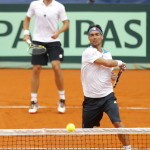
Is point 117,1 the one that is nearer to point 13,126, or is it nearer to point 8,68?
point 8,68

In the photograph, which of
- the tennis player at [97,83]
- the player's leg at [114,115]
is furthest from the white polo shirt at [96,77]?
the player's leg at [114,115]

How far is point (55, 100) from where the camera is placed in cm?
1014

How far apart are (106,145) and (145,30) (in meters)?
7.20

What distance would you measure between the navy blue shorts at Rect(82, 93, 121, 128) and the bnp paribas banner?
23.9ft

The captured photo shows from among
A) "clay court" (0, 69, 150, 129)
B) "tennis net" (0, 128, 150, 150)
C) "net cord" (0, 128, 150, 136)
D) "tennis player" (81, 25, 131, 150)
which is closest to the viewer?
"net cord" (0, 128, 150, 136)

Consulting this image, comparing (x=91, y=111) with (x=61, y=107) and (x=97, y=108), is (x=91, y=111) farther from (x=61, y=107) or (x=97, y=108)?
(x=61, y=107)

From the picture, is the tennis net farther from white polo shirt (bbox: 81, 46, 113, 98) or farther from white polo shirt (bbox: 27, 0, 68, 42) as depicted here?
white polo shirt (bbox: 27, 0, 68, 42)

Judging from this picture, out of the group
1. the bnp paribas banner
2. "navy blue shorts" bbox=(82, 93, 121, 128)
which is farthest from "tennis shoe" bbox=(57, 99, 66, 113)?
the bnp paribas banner

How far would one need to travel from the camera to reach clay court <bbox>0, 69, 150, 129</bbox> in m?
8.41

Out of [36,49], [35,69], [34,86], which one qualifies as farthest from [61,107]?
[36,49]

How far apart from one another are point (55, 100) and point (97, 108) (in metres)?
3.66

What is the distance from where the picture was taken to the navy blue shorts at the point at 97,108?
→ 648 centimetres

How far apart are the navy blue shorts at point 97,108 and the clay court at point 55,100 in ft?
5.18

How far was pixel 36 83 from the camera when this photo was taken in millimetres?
9070
